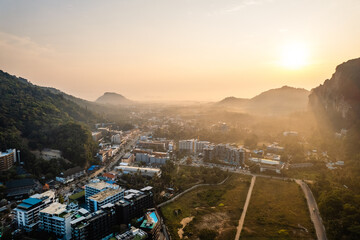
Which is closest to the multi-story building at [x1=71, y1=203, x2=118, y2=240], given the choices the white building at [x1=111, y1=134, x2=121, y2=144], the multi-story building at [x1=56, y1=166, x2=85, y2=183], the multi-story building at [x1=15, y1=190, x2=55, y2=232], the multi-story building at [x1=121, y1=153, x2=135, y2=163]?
the multi-story building at [x1=15, y1=190, x2=55, y2=232]

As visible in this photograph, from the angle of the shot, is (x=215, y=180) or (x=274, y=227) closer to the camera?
(x=274, y=227)

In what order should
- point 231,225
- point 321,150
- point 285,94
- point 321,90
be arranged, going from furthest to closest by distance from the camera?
point 285,94, point 321,90, point 321,150, point 231,225

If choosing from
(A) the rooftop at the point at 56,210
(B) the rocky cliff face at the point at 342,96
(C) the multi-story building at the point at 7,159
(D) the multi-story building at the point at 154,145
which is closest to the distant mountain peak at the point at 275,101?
(B) the rocky cliff face at the point at 342,96

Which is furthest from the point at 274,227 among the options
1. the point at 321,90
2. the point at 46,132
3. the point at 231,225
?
the point at 321,90

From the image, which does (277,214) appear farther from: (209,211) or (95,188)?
(95,188)

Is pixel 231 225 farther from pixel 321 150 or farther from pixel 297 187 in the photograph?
pixel 321 150

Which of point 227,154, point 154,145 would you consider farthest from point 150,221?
point 154,145
